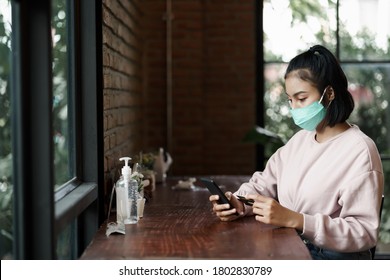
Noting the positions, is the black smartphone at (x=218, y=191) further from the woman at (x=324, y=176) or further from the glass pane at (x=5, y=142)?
the glass pane at (x=5, y=142)

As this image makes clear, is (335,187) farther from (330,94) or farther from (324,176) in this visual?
(330,94)

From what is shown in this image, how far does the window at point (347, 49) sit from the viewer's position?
528 cm

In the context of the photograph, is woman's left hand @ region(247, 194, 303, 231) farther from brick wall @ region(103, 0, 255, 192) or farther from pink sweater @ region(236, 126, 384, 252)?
brick wall @ region(103, 0, 255, 192)

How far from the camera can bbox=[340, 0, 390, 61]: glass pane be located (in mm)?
5285

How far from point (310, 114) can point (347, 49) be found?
9.17ft

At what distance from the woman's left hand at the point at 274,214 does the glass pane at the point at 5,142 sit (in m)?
0.85

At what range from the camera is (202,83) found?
5.42 meters

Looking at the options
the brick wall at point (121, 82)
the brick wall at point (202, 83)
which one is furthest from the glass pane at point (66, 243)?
the brick wall at point (202, 83)

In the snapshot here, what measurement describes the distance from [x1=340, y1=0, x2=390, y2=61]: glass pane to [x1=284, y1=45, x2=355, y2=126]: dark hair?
8.84 feet

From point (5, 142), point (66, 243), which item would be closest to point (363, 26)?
point (66, 243)

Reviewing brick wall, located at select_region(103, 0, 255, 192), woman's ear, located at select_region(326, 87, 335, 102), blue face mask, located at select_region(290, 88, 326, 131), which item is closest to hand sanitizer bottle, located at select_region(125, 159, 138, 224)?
blue face mask, located at select_region(290, 88, 326, 131)
